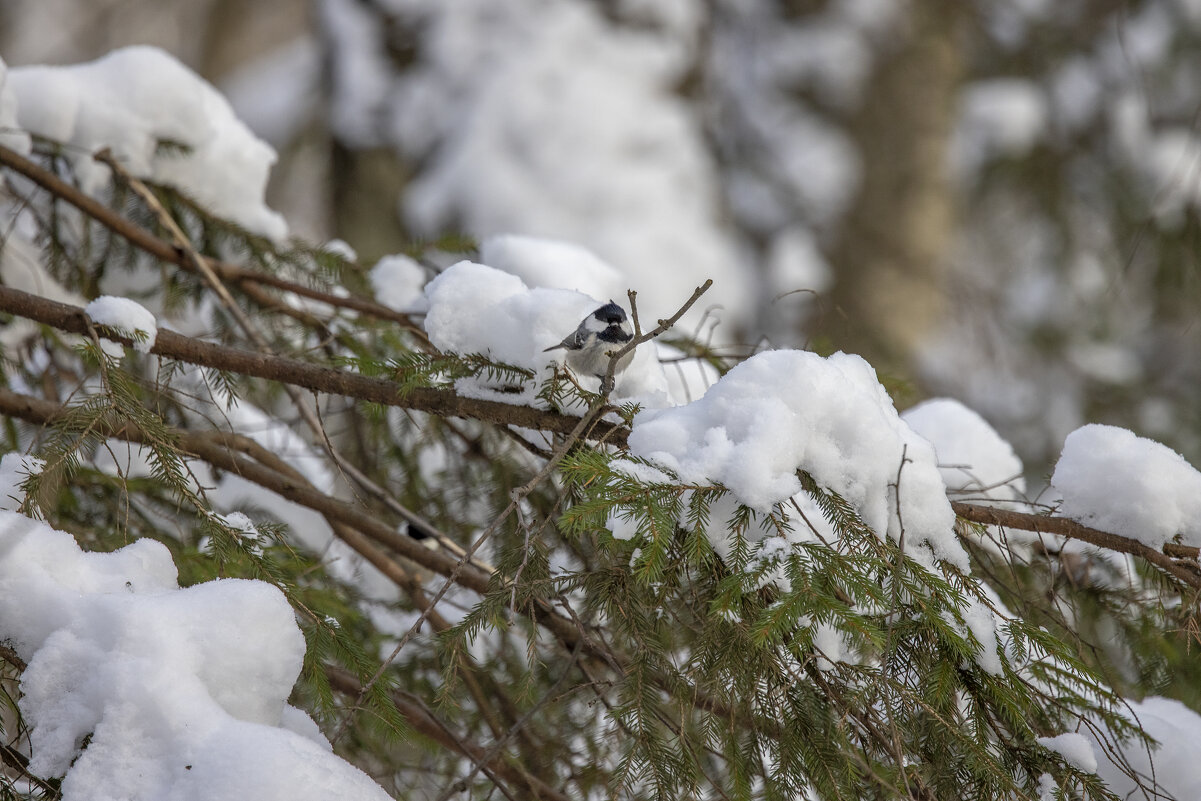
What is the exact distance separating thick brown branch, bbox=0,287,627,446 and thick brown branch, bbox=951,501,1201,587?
50cm

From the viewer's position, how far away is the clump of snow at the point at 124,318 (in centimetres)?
127

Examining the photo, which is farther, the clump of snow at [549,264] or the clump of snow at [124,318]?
the clump of snow at [549,264]

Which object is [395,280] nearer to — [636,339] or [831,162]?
[636,339]

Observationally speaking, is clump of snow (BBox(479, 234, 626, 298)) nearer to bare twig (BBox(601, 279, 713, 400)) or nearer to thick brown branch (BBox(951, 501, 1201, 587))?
bare twig (BBox(601, 279, 713, 400))

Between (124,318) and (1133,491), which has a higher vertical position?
(1133,491)

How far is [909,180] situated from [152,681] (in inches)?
186

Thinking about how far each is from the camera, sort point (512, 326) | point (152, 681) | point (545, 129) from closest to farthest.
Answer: point (152, 681)
point (512, 326)
point (545, 129)

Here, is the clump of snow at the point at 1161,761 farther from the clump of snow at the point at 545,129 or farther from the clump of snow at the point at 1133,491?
the clump of snow at the point at 545,129

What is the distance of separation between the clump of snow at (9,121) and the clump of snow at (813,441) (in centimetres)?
142

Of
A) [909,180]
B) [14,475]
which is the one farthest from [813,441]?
[909,180]

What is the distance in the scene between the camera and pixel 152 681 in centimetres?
96

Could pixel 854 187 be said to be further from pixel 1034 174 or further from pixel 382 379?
pixel 382 379

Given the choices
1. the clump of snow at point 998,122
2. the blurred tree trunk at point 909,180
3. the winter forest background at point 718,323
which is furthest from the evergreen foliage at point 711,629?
the clump of snow at point 998,122

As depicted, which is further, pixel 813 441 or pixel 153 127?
pixel 153 127
